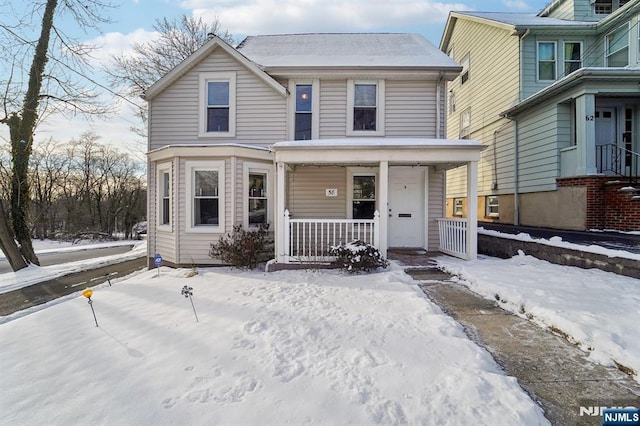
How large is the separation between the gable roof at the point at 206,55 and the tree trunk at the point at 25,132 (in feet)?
13.8

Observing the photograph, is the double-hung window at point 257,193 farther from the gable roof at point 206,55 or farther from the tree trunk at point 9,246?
the tree trunk at point 9,246

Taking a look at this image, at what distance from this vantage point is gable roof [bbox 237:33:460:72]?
8.88m

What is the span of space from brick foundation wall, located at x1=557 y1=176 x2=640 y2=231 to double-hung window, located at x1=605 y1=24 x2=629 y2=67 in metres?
6.29

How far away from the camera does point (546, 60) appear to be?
12180 millimetres

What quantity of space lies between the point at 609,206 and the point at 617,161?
7.07 ft

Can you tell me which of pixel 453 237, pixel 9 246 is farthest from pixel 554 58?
pixel 9 246

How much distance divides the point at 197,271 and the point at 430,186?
6.68 meters

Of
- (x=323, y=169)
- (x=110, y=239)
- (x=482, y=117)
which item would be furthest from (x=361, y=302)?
(x=110, y=239)

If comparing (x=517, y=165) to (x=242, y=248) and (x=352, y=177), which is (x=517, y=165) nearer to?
(x=352, y=177)

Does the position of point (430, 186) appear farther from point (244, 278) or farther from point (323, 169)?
A: point (244, 278)

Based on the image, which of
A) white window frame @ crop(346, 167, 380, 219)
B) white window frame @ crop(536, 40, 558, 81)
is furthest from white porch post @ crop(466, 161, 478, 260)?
white window frame @ crop(536, 40, 558, 81)

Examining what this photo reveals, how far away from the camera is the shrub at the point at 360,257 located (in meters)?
6.29

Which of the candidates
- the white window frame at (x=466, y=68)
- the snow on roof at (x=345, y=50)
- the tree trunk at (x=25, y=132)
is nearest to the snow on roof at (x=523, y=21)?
the white window frame at (x=466, y=68)

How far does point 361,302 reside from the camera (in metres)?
4.61
